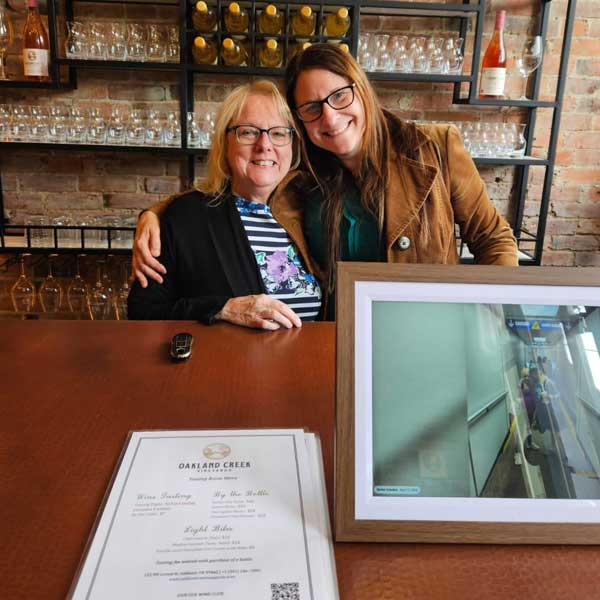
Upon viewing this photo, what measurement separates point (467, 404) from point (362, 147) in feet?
4.06

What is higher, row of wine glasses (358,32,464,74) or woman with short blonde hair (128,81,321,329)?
row of wine glasses (358,32,464,74)

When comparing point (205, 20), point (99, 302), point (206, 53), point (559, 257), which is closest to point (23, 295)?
point (99, 302)

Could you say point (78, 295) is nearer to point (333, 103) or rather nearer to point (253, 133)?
point (253, 133)

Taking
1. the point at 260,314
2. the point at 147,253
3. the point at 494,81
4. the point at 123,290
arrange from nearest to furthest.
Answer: the point at 260,314
the point at 147,253
the point at 494,81
the point at 123,290

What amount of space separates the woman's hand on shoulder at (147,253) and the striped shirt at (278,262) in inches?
10.3

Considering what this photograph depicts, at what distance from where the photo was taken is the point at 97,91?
2.96 meters

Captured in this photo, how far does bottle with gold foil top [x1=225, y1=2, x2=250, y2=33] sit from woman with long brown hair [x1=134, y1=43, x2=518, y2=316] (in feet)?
3.88

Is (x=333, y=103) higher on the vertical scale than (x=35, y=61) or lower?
lower

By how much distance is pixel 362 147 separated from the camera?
171 centimetres

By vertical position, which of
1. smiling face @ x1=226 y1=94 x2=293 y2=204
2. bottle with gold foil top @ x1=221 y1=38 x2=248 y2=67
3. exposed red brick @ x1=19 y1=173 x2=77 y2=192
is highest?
bottle with gold foil top @ x1=221 y1=38 x2=248 y2=67

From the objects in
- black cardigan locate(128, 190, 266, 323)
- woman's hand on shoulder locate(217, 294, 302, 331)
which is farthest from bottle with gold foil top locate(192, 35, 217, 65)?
woman's hand on shoulder locate(217, 294, 302, 331)

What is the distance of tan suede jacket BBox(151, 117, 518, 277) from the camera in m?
1.68

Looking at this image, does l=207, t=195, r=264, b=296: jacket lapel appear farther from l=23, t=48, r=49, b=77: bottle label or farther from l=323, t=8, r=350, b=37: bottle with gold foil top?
l=23, t=48, r=49, b=77: bottle label

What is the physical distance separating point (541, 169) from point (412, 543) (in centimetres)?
308
